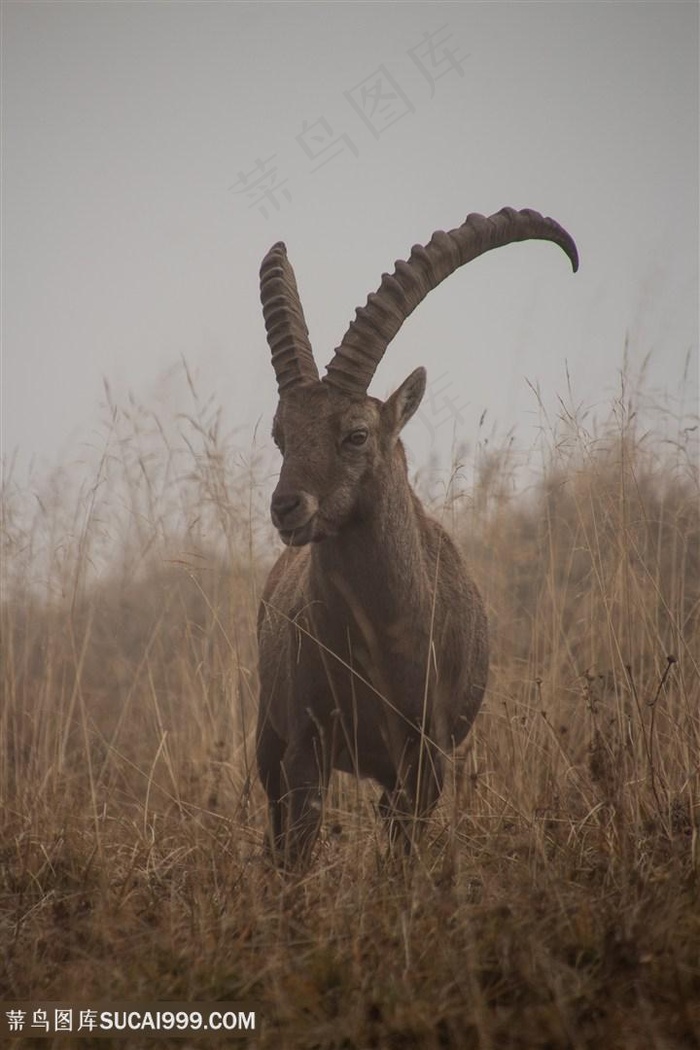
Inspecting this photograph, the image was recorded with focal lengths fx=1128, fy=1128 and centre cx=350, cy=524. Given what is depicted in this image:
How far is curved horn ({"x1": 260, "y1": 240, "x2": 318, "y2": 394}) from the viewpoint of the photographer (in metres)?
5.23

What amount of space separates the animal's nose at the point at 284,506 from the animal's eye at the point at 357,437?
1.46 feet

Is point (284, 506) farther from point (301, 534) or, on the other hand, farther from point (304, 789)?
point (304, 789)

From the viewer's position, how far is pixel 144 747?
8023mm

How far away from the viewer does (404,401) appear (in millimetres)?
5367

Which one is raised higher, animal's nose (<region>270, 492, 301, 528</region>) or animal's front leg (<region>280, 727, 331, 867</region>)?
animal's nose (<region>270, 492, 301, 528</region>)

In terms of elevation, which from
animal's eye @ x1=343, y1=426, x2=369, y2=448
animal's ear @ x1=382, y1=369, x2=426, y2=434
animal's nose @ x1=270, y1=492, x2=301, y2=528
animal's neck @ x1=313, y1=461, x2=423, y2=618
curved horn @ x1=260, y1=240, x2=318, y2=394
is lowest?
animal's neck @ x1=313, y1=461, x2=423, y2=618

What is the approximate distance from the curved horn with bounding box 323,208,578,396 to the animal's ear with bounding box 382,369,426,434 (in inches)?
8.2

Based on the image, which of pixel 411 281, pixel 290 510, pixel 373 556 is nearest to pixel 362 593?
pixel 373 556

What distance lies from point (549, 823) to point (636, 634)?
3.63 metres

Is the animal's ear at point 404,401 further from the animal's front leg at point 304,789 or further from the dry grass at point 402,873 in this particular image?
the animal's front leg at point 304,789

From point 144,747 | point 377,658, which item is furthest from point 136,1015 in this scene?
point 144,747

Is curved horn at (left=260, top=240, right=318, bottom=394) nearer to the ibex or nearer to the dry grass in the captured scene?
the ibex

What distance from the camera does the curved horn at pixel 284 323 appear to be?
523 cm

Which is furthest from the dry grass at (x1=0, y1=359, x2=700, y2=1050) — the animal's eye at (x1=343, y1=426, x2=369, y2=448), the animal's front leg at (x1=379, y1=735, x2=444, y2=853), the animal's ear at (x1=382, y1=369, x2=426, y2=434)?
the animal's eye at (x1=343, y1=426, x2=369, y2=448)
